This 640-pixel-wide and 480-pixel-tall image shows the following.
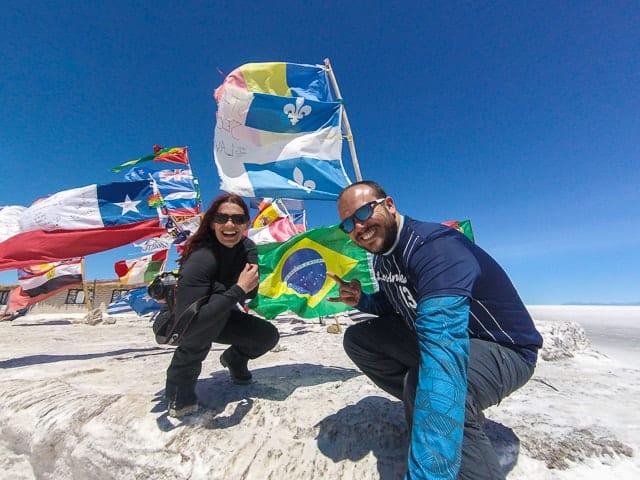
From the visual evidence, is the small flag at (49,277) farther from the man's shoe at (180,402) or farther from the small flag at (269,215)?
the man's shoe at (180,402)

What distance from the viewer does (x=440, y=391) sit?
108cm

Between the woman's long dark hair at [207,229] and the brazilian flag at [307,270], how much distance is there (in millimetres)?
1574

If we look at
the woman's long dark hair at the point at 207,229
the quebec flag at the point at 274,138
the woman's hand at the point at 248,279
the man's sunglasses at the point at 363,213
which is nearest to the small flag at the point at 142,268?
the quebec flag at the point at 274,138

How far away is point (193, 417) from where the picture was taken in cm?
211

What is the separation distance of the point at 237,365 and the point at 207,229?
125 cm

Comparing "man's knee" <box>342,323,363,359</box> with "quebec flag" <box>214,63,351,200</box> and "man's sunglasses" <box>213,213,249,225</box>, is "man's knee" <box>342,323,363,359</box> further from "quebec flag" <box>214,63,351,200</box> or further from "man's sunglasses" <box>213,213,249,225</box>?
"quebec flag" <box>214,63,351,200</box>

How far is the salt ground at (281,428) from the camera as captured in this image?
1611mm

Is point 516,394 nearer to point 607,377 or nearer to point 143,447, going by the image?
point 607,377

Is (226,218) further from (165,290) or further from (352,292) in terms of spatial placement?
(352,292)

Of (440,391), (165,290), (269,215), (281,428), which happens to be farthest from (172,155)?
(440,391)

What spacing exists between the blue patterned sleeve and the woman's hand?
4.38 feet

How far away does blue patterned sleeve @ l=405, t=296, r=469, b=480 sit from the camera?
995 mm

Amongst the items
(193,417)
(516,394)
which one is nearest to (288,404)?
(193,417)

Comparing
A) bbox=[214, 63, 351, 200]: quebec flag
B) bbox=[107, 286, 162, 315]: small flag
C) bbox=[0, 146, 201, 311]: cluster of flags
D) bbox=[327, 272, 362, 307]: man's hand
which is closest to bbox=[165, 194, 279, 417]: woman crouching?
bbox=[327, 272, 362, 307]: man's hand
